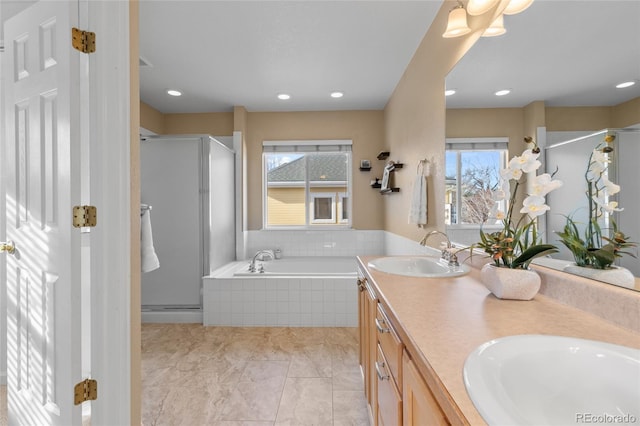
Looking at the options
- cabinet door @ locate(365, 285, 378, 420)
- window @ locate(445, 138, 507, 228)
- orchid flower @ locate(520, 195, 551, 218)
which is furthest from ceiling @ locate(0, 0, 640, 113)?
cabinet door @ locate(365, 285, 378, 420)

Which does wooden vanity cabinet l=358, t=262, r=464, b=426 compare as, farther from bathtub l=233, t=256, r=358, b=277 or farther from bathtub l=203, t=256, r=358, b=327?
bathtub l=233, t=256, r=358, b=277

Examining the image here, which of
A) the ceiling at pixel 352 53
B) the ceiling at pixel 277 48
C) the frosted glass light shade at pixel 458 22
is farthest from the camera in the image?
the ceiling at pixel 277 48

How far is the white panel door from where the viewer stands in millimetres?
1147

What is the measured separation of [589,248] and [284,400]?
1.75 m

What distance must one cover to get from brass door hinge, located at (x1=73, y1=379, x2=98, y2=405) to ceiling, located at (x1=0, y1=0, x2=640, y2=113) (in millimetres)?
2132

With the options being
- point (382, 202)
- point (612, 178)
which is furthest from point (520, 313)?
point (382, 202)

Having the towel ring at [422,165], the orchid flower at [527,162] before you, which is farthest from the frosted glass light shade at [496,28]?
the towel ring at [422,165]

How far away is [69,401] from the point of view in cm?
116

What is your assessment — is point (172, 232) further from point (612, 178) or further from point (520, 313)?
point (612, 178)

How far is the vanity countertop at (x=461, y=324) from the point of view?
0.58 meters

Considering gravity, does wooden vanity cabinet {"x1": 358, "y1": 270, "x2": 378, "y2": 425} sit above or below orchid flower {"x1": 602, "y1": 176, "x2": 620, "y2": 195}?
below

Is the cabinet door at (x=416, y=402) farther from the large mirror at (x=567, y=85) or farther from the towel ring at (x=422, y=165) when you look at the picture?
the towel ring at (x=422, y=165)

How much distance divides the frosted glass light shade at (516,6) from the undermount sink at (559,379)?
126cm

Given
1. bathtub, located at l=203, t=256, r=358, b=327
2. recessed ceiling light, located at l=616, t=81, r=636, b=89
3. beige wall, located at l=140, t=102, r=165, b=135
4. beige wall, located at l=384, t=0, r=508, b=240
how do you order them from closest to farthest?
recessed ceiling light, located at l=616, t=81, r=636, b=89
beige wall, located at l=384, t=0, r=508, b=240
bathtub, located at l=203, t=256, r=358, b=327
beige wall, located at l=140, t=102, r=165, b=135
